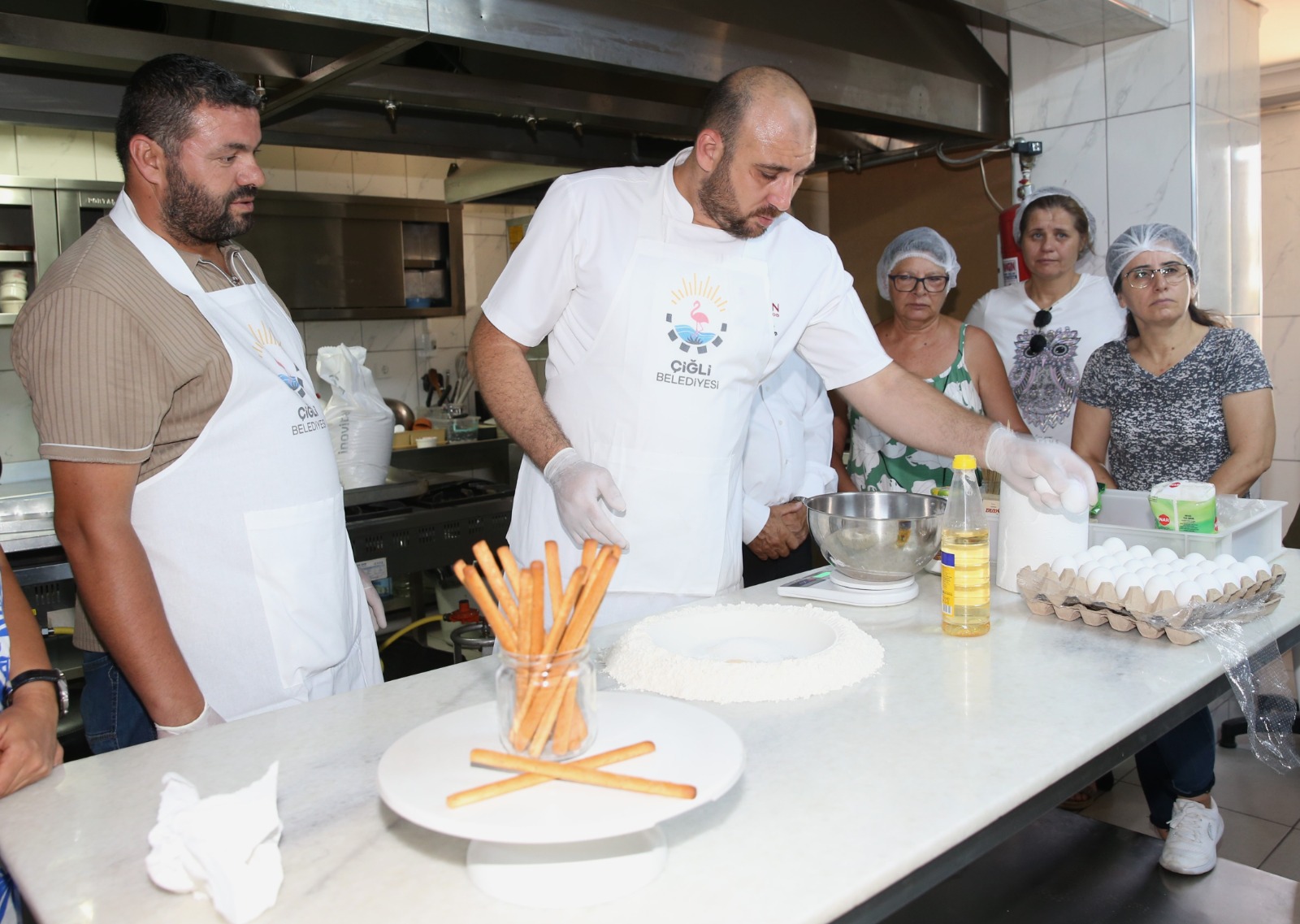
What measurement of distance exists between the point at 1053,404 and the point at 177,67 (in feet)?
9.06

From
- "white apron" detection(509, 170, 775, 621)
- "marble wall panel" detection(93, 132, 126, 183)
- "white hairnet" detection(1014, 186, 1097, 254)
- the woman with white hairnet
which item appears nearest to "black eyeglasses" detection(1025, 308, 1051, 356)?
the woman with white hairnet

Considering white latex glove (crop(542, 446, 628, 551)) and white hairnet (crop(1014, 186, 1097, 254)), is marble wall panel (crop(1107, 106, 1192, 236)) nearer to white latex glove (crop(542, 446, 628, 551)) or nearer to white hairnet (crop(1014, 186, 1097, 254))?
white hairnet (crop(1014, 186, 1097, 254))

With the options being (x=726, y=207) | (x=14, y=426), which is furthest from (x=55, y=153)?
(x=726, y=207)

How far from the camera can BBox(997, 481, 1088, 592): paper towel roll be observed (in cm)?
173

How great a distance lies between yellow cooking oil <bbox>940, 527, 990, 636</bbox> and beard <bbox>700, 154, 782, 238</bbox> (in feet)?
Result: 2.39

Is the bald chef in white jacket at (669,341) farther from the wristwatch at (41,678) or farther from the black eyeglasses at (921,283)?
the black eyeglasses at (921,283)

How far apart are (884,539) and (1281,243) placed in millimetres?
4915

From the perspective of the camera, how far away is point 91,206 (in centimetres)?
394

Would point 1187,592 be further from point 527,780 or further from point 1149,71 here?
point 1149,71

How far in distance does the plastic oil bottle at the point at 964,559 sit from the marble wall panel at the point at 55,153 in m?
4.10

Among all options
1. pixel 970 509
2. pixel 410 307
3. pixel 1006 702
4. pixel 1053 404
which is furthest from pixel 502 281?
pixel 410 307

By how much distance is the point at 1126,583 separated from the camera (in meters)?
1.56

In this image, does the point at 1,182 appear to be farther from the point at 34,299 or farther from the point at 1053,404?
the point at 1053,404

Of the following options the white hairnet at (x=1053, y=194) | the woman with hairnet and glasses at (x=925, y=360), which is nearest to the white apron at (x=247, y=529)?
the woman with hairnet and glasses at (x=925, y=360)
